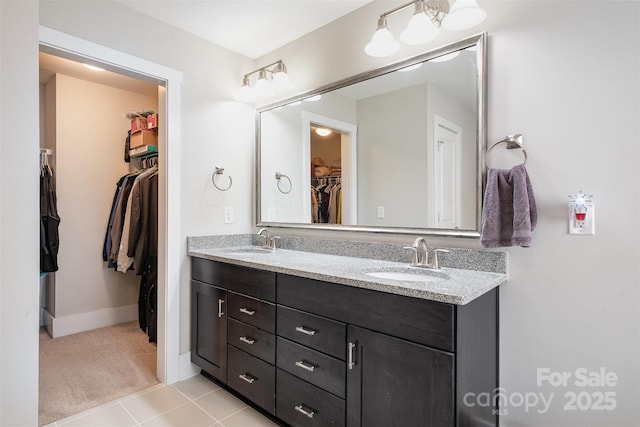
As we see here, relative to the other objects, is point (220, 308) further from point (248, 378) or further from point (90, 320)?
point (90, 320)

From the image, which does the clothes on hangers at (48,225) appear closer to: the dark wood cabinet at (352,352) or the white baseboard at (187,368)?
the white baseboard at (187,368)

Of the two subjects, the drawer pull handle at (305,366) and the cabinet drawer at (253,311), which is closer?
the drawer pull handle at (305,366)

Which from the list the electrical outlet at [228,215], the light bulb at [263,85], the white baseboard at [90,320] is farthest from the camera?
the white baseboard at [90,320]

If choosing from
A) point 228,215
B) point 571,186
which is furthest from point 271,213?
point 571,186

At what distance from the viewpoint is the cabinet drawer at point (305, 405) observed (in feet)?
4.85

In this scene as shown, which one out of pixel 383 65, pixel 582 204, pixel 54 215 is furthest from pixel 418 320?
pixel 54 215

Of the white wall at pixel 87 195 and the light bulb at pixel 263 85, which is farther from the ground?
the light bulb at pixel 263 85

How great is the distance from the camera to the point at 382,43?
1.74 m

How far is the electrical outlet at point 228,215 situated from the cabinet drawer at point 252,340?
2.62 feet

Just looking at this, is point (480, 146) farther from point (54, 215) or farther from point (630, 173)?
point (54, 215)

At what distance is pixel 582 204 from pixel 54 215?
3555 millimetres

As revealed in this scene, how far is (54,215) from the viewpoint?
281 centimetres

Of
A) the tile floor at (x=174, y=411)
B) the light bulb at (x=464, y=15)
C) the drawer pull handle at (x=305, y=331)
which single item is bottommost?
the tile floor at (x=174, y=411)

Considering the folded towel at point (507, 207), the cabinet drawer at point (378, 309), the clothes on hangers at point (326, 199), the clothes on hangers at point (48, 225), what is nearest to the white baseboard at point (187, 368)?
the cabinet drawer at point (378, 309)
